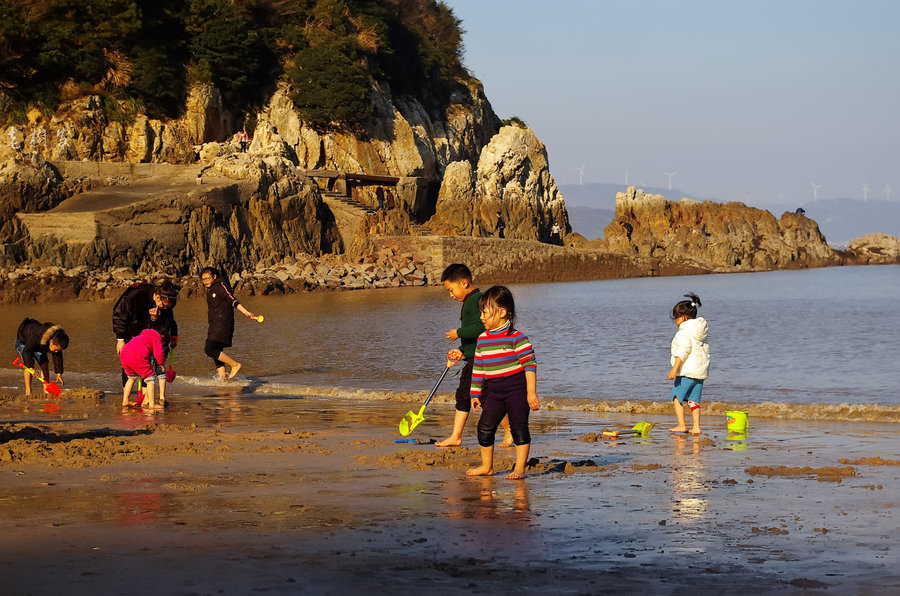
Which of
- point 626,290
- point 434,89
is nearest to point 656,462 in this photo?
point 626,290

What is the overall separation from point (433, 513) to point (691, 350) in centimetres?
460

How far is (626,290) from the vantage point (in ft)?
159

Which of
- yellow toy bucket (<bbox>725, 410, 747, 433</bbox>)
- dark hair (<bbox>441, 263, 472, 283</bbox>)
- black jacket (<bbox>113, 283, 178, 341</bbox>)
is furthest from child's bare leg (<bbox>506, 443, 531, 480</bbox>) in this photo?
black jacket (<bbox>113, 283, 178, 341</bbox>)

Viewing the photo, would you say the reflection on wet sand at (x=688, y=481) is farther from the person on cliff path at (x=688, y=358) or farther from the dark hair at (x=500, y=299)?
the dark hair at (x=500, y=299)

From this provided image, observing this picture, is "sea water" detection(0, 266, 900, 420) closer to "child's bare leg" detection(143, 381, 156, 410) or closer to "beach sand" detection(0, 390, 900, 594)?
"child's bare leg" detection(143, 381, 156, 410)

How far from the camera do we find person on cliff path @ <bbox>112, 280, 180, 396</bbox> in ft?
39.4

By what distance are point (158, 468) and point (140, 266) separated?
117 ft

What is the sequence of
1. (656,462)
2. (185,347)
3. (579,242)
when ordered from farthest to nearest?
(579,242) < (185,347) < (656,462)

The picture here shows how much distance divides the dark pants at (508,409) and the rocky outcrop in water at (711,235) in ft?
193

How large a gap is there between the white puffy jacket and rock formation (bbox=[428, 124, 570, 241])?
4588cm

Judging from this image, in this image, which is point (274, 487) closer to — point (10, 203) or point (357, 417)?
point (357, 417)

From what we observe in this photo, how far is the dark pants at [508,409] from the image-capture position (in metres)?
7.37

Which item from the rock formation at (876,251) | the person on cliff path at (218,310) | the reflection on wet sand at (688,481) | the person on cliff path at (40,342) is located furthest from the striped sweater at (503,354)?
the rock formation at (876,251)

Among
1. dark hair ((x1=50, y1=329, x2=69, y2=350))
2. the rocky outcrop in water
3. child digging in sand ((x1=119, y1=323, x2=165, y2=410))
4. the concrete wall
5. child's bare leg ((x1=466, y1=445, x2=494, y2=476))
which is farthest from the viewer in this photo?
the rocky outcrop in water
